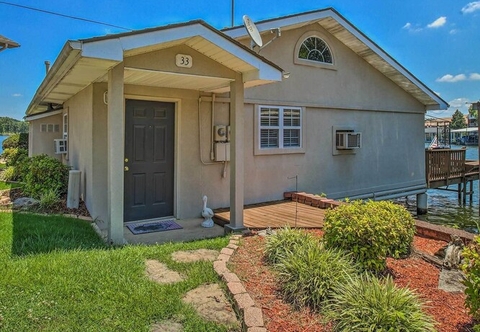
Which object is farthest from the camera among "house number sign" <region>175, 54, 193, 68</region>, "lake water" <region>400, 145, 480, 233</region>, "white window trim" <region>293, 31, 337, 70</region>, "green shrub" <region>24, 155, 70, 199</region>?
"lake water" <region>400, 145, 480, 233</region>

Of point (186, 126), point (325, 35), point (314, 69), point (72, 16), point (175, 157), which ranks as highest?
point (72, 16)

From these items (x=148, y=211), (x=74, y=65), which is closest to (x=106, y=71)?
(x=74, y=65)

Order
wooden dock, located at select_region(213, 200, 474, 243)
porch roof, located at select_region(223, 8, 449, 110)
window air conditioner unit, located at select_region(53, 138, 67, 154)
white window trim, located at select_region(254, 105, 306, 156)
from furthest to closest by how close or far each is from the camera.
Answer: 1. window air conditioner unit, located at select_region(53, 138, 67, 154)
2. white window trim, located at select_region(254, 105, 306, 156)
3. porch roof, located at select_region(223, 8, 449, 110)
4. wooden dock, located at select_region(213, 200, 474, 243)

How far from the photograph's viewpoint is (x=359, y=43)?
32.9 ft

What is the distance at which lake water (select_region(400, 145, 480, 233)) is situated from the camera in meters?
11.3

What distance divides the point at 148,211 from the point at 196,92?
258cm

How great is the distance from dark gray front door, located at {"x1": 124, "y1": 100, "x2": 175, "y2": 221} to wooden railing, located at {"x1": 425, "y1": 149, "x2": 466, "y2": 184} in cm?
1061

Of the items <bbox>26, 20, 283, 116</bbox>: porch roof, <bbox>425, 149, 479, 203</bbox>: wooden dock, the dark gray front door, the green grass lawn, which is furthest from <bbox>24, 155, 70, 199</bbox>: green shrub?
<bbox>425, 149, 479, 203</bbox>: wooden dock

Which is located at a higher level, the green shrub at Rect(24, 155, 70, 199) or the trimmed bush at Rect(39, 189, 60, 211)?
the green shrub at Rect(24, 155, 70, 199)

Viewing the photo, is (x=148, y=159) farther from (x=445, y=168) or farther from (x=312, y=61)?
(x=445, y=168)

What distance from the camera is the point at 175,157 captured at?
23.4 feet

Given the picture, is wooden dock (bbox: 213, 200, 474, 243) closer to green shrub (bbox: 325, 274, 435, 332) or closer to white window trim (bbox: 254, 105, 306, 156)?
white window trim (bbox: 254, 105, 306, 156)

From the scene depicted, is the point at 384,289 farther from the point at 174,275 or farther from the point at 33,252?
the point at 33,252

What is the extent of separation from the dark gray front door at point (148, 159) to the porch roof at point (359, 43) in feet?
7.62
